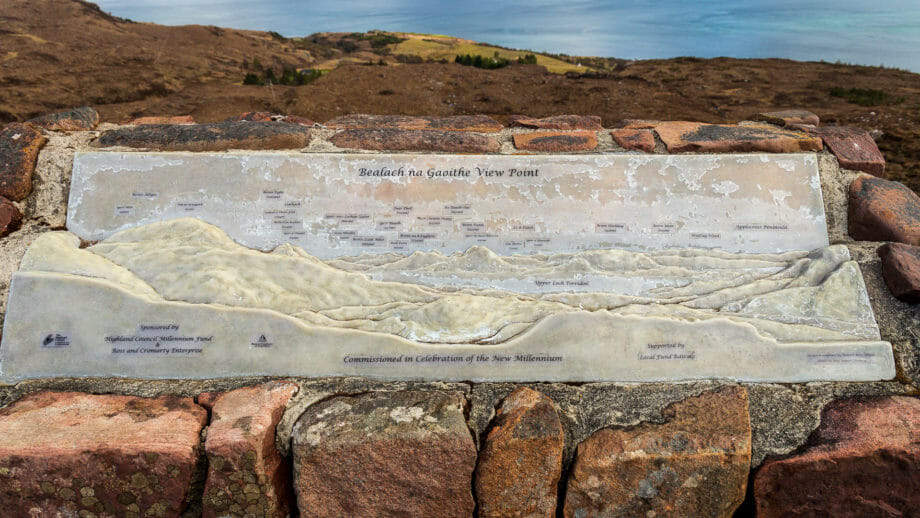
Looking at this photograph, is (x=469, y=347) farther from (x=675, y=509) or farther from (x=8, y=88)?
(x=8, y=88)

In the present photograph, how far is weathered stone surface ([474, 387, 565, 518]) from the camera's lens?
211 centimetres

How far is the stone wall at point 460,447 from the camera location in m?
2.05

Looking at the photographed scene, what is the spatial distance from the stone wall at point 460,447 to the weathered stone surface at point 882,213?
486 millimetres

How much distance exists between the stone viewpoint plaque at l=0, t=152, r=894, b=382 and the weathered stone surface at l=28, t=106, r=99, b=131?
1.70 feet

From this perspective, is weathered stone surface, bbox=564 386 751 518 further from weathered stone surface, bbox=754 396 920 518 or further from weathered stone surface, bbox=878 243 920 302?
weathered stone surface, bbox=878 243 920 302

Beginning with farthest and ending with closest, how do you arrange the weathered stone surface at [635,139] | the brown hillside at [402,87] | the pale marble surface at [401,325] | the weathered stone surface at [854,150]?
the brown hillside at [402,87], the weathered stone surface at [635,139], the weathered stone surface at [854,150], the pale marble surface at [401,325]

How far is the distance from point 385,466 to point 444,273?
104 cm

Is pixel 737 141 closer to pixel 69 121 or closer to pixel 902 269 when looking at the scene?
pixel 902 269

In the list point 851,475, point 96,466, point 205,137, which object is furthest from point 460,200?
point 851,475

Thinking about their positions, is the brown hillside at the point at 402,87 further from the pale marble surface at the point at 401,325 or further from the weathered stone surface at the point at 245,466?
the weathered stone surface at the point at 245,466

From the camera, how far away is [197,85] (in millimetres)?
10883

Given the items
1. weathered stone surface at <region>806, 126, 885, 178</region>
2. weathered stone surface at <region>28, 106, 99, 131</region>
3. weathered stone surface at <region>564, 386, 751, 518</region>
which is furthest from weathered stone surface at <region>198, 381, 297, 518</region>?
weathered stone surface at <region>806, 126, 885, 178</region>

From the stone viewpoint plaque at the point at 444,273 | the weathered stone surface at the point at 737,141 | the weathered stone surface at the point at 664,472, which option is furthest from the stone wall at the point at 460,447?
the weathered stone surface at the point at 737,141

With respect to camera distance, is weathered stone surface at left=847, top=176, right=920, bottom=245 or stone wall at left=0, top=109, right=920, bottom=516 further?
weathered stone surface at left=847, top=176, right=920, bottom=245
